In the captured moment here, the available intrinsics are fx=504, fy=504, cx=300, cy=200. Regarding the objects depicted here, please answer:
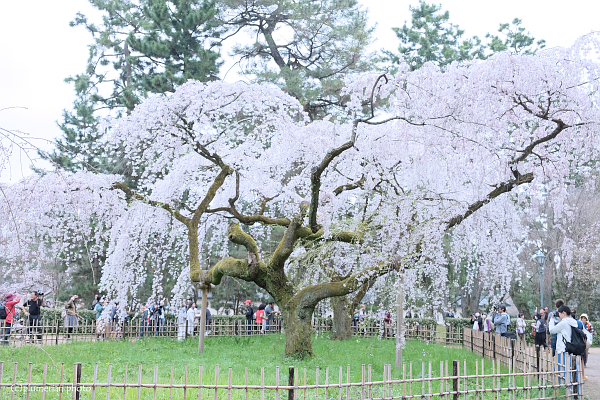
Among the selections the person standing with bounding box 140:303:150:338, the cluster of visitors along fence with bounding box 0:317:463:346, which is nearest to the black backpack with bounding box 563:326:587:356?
the cluster of visitors along fence with bounding box 0:317:463:346

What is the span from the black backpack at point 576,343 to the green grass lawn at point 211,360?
1.38 m

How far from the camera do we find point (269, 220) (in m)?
10.5

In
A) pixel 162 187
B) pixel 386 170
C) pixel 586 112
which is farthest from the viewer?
pixel 162 187

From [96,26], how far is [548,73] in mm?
18307

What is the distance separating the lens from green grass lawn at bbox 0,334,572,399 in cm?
731

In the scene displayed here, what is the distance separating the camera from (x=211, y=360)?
9.35 meters

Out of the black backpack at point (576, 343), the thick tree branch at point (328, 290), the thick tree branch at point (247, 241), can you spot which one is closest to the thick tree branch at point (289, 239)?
the thick tree branch at point (247, 241)

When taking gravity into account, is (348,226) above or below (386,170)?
below

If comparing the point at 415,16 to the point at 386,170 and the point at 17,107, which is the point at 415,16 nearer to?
the point at 386,170

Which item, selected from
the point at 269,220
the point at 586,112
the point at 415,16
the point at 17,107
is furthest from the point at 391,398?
the point at 415,16

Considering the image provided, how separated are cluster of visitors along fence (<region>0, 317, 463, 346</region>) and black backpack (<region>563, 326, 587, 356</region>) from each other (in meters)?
3.57

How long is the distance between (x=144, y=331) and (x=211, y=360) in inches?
171

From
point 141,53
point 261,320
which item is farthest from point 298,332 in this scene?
point 141,53

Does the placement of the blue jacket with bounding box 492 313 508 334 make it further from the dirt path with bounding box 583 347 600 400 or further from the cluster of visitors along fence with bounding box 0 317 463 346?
the dirt path with bounding box 583 347 600 400
